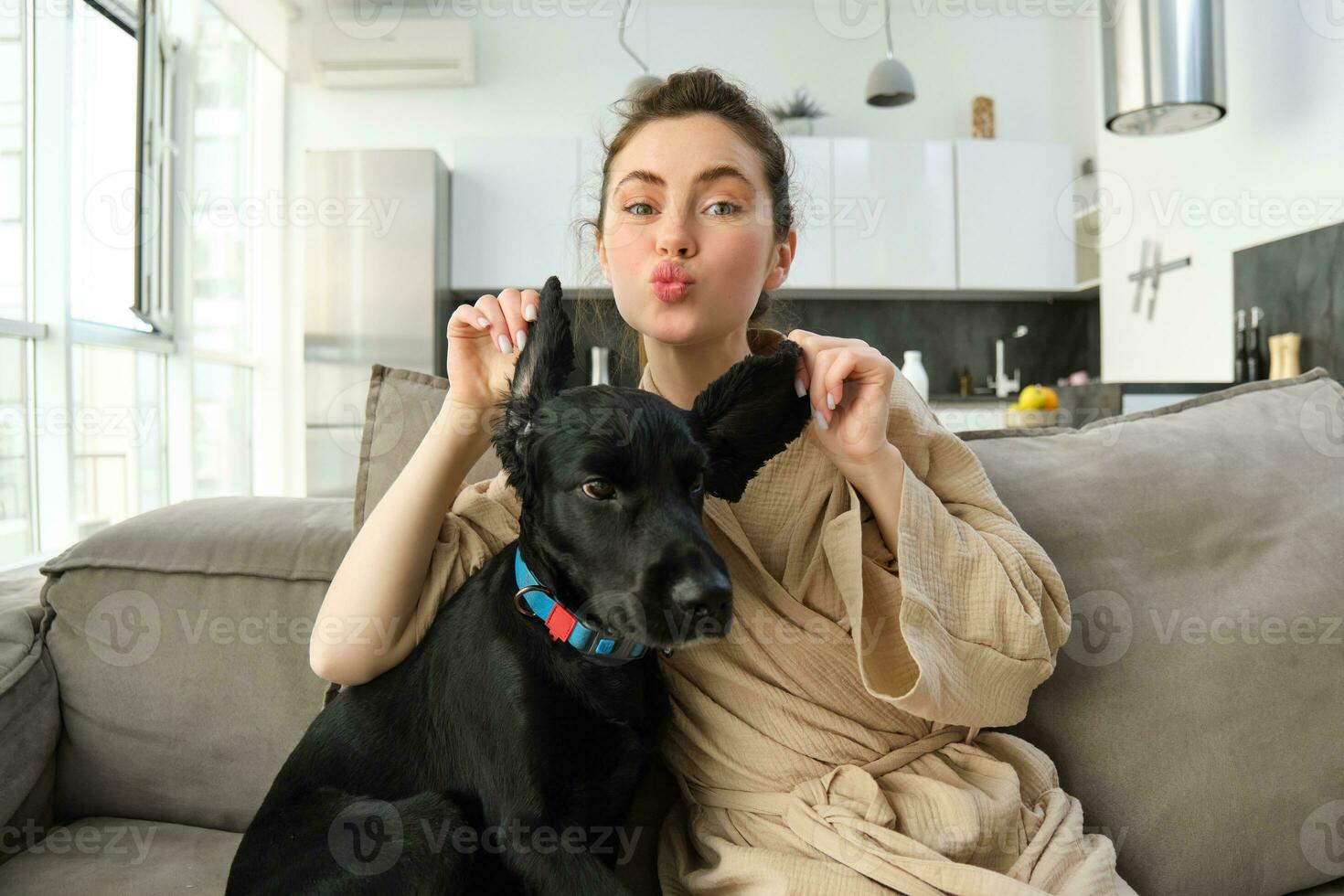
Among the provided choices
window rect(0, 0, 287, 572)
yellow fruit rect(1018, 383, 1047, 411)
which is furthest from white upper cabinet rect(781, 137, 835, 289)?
window rect(0, 0, 287, 572)

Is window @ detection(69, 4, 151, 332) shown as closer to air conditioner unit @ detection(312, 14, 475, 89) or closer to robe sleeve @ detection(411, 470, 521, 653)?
air conditioner unit @ detection(312, 14, 475, 89)

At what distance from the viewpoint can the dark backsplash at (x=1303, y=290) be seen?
3086 millimetres

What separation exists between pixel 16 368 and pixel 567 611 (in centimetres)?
302

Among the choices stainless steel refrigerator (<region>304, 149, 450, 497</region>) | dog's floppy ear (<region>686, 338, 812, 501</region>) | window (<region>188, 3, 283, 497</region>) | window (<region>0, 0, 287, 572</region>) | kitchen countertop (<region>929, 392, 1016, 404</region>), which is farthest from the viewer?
kitchen countertop (<region>929, 392, 1016, 404</region>)

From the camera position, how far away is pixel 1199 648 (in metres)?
1.14

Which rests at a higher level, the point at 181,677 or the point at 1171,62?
the point at 1171,62

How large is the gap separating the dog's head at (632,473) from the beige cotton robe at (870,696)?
0.58 feet

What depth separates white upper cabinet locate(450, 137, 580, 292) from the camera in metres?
5.12

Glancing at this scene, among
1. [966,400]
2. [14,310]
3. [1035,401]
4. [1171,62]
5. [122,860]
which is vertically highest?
[1171,62]

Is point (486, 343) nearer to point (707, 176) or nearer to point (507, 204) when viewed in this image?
point (707, 176)

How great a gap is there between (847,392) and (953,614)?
265 mm

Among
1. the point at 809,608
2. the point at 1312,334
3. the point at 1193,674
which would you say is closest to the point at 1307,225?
the point at 1312,334

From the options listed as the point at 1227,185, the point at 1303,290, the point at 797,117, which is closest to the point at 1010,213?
the point at 797,117

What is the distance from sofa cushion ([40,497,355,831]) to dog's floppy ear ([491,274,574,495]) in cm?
48
